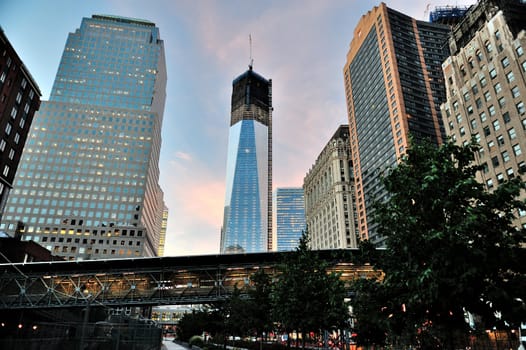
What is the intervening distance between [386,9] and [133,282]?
461 feet

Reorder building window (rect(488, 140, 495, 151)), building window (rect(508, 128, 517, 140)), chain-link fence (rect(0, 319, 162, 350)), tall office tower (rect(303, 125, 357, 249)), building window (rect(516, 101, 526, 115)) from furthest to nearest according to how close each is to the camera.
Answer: tall office tower (rect(303, 125, 357, 249)), building window (rect(488, 140, 495, 151)), building window (rect(508, 128, 517, 140)), building window (rect(516, 101, 526, 115)), chain-link fence (rect(0, 319, 162, 350))

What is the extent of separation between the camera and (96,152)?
494 ft

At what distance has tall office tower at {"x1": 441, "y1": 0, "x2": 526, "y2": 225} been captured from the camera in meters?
60.8

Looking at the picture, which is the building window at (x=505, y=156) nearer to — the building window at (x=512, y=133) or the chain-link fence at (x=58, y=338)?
the building window at (x=512, y=133)

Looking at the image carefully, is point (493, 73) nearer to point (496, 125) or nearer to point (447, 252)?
point (496, 125)

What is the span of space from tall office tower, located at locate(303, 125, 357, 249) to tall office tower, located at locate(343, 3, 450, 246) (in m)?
10.8

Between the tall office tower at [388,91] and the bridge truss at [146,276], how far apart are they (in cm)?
8106

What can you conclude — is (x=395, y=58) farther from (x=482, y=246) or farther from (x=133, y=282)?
(x=482, y=246)

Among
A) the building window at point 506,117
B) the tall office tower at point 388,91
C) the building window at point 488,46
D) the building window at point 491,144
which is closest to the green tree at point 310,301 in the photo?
the building window at point 491,144

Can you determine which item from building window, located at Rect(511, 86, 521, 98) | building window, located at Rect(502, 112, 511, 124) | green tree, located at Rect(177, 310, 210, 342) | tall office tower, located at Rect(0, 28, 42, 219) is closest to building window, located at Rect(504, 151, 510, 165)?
building window, located at Rect(502, 112, 511, 124)

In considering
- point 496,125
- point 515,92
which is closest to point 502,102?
point 515,92

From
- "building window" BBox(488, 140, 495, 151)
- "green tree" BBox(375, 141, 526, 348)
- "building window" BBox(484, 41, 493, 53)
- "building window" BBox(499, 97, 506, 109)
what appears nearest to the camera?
"green tree" BBox(375, 141, 526, 348)

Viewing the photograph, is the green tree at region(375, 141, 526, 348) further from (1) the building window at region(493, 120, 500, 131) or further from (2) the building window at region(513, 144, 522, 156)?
(1) the building window at region(493, 120, 500, 131)

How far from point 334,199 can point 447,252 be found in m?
153
